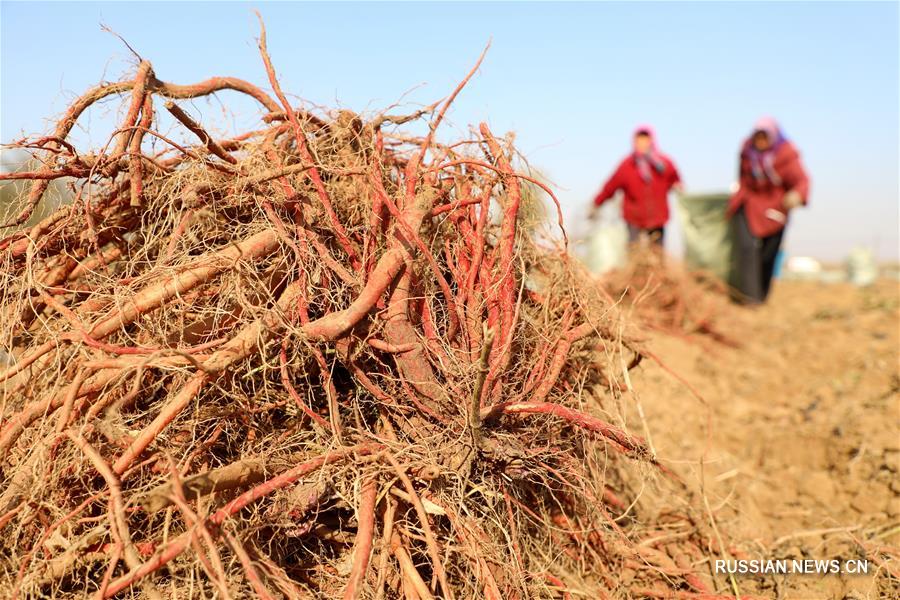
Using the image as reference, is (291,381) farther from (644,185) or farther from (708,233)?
(708,233)

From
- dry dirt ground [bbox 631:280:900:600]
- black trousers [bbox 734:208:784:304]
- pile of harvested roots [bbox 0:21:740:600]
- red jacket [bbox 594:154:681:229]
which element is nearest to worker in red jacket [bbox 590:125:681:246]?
red jacket [bbox 594:154:681:229]

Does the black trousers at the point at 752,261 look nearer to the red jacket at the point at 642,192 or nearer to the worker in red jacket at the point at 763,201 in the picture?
the worker in red jacket at the point at 763,201

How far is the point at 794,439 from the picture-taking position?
3.51m

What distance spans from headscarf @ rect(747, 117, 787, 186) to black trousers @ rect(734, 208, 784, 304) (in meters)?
0.58

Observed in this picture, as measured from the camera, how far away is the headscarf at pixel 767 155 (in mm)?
7395

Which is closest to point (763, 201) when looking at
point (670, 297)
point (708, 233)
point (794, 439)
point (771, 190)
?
point (771, 190)

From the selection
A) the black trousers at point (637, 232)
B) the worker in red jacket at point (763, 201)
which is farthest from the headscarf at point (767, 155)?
the black trousers at point (637, 232)

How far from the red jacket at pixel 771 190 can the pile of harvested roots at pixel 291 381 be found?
629 cm

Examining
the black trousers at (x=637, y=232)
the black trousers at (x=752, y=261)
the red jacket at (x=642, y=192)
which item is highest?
the red jacket at (x=642, y=192)

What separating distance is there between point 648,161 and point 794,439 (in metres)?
4.04

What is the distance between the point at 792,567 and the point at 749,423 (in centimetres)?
183

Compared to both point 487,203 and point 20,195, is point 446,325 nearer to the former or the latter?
point 487,203

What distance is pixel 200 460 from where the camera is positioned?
171 centimetres

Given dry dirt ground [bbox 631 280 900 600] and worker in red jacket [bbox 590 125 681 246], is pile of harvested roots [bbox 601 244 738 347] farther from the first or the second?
worker in red jacket [bbox 590 125 681 246]
